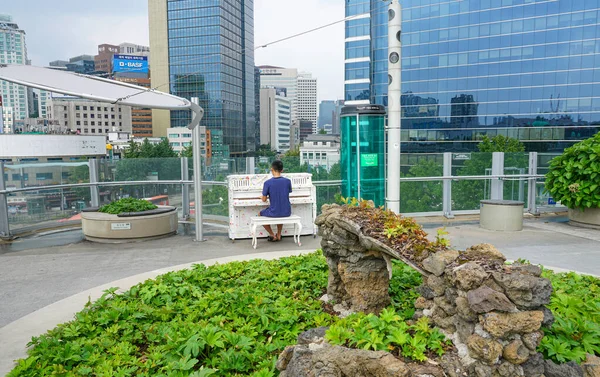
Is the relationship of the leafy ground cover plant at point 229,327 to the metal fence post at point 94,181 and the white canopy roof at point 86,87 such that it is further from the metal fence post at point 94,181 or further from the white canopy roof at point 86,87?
the metal fence post at point 94,181

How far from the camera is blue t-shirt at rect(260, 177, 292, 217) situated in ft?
30.5

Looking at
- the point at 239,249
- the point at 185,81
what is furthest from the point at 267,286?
the point at 185,81

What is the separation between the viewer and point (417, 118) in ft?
252

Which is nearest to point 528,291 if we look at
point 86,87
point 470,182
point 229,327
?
point 229,327

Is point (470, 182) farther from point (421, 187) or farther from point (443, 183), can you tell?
point (421, 187)

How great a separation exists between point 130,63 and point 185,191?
137 metres

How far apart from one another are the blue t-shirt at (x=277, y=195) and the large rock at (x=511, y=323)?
6687mm

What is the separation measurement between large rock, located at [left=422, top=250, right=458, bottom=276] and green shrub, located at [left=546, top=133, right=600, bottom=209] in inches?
353

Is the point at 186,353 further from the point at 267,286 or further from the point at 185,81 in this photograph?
the point at 185,81

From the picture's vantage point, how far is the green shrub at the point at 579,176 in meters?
10.6

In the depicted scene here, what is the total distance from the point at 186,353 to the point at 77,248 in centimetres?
708

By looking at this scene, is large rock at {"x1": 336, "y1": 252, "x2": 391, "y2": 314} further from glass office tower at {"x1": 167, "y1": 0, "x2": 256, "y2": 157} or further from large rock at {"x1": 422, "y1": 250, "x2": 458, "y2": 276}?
glass office tower at {"x1": 167, "y1": 0, "x2": 256, "y2": 157}

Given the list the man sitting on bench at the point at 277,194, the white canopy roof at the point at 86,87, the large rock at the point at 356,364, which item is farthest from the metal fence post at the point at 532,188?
the large rock at the point at 356,364

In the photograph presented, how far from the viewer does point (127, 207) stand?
34.3 ft
